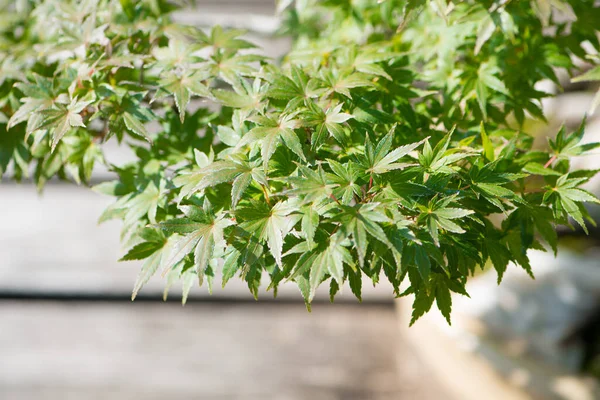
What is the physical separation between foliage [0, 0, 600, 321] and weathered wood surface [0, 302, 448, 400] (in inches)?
49.3

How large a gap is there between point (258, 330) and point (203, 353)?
0.83 ft

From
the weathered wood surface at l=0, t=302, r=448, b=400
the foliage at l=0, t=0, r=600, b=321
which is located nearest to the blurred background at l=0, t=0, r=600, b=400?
the weathered wood surface at l=0, t=302, r=448, b=400

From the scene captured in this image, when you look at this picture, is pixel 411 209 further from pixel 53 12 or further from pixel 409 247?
pixel 53 12

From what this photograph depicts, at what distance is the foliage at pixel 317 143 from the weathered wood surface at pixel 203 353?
1.25 metres

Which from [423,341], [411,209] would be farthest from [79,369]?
[411,209]

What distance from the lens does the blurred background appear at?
2.04 metres

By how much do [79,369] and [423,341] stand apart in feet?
4.54

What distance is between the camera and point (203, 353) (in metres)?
2.28

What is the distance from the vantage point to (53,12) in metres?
1.27

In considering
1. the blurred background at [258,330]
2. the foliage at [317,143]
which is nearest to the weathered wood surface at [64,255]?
the blurred background at [258,330]

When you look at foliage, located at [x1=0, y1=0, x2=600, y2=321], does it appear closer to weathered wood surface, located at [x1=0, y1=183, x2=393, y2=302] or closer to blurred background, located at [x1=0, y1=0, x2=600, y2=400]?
blurred background, located at [x1=0, y1=0, x2=600, y2=400]

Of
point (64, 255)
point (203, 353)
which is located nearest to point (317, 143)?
point (203, 353)

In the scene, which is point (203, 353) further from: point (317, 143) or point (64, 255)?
point (317, 143)

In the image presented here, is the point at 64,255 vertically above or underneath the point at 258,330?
above
